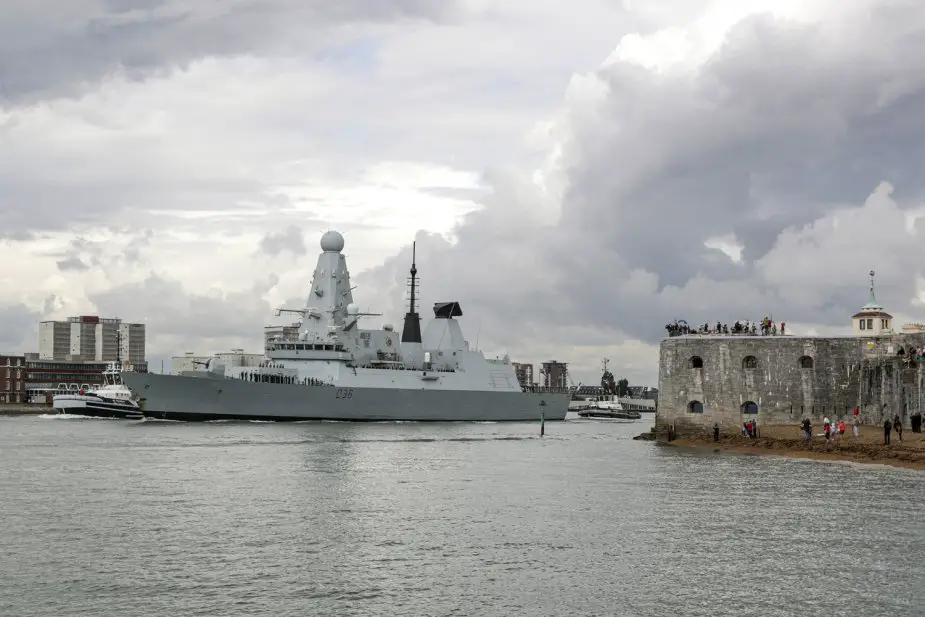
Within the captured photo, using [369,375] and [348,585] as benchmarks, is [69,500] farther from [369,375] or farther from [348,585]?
[369,375]

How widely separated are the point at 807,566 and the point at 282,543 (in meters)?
10.1

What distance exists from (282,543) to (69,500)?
28.3ft

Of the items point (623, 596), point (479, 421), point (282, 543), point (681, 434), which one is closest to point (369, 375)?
point (479, 421)

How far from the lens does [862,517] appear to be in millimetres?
23109

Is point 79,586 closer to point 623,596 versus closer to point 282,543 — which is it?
point 282,543

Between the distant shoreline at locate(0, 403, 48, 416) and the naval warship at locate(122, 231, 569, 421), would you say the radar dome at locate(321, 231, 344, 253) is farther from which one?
the distant shoreline at locate(0, 403, 48, 416)

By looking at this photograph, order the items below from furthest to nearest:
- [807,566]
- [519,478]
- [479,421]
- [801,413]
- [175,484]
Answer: [479,421] < [801,413] < [519,478] < [175,484] < [807,566]

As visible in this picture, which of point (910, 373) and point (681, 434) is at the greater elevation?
point (910, 373)

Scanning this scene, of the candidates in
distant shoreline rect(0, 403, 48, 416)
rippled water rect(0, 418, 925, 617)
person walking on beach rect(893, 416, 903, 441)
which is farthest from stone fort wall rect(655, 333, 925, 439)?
distant shoreline rect(0, 403, 48, 416)

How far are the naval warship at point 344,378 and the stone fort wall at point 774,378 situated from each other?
14.4 meters

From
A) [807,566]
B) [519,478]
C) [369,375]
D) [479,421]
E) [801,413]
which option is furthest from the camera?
[479,421]

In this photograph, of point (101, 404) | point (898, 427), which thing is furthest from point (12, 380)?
point (898, 427)

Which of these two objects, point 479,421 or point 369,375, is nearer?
point 369,375

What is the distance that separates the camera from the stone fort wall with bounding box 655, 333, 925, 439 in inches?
1746
